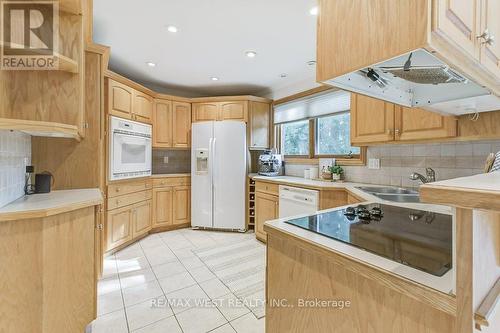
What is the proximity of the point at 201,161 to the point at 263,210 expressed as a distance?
129cm

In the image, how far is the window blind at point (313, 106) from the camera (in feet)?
9.97

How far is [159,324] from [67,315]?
24.0 inches

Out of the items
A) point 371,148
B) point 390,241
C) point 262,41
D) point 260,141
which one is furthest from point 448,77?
point 260,141

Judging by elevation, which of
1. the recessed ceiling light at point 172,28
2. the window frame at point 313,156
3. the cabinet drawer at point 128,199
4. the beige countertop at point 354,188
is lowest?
the cabinet drawer at point 128,199

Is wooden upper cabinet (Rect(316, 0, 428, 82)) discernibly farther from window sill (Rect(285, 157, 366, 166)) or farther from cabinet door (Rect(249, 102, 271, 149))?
cabinet door (Rect(249, 102, 271, 149))

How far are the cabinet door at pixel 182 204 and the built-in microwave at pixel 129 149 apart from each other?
62 centimetres

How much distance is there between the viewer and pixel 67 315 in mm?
1308

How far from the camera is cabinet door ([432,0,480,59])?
0.60 m

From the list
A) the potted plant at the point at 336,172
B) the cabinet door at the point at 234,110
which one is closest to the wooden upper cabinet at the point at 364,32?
the potted plant at the point at 336,172

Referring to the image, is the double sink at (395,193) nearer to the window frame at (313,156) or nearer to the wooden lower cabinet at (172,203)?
the window frame at (313,156)

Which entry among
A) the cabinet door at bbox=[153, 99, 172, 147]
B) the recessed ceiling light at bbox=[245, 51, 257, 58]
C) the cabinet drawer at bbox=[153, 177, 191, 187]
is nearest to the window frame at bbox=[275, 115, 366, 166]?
the recessed ceiling light at bbox=[245, 51, 257, 58]

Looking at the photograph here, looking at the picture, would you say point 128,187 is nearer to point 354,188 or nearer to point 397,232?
point 354,188

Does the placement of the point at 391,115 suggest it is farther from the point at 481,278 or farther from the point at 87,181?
the point at 87,181

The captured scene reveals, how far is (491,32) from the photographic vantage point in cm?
88
